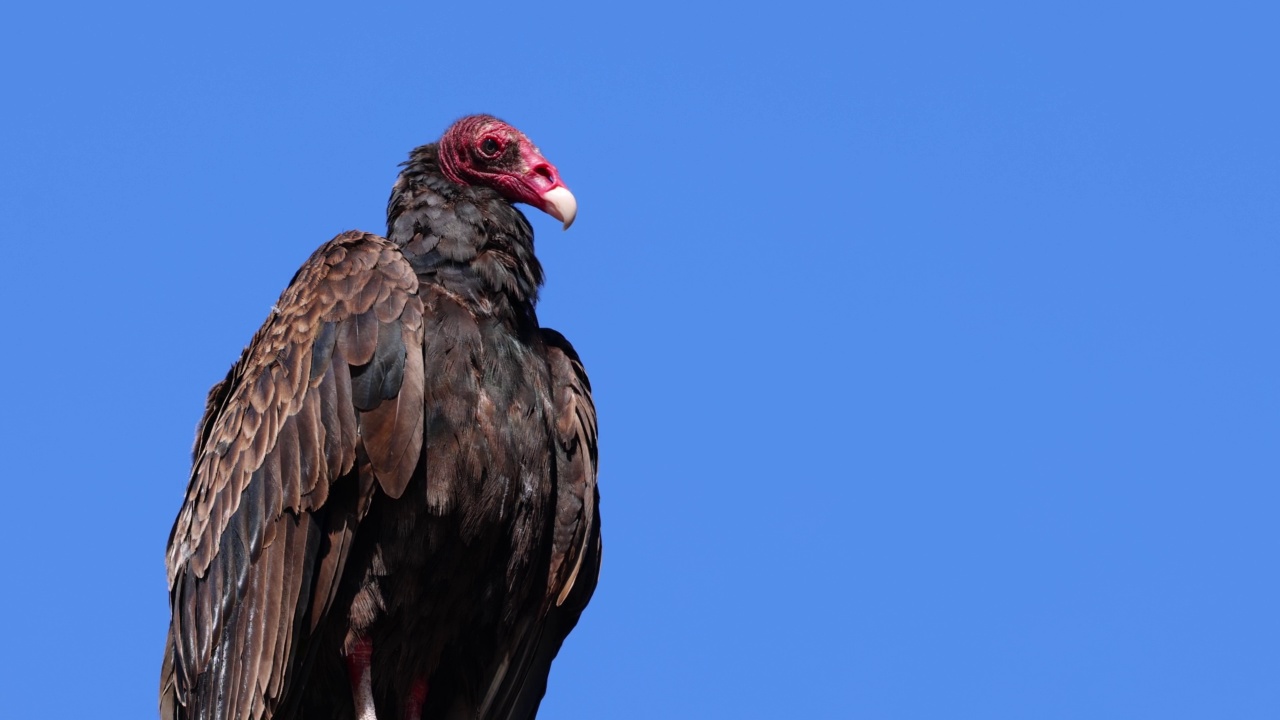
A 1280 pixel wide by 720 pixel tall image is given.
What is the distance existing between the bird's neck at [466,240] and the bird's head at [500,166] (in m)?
0.08

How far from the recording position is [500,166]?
28.1 feet

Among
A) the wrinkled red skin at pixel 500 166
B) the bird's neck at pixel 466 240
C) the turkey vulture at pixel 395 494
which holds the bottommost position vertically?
the turkey vulture at pixel 395 494

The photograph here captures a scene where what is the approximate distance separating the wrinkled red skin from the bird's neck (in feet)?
0.28

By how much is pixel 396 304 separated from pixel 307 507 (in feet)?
2.74

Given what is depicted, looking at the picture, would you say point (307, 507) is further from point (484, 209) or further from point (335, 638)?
point (484, 209)

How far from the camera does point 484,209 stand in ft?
27.1

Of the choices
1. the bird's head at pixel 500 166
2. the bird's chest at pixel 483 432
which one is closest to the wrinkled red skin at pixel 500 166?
the bird's head at pixel 500 166

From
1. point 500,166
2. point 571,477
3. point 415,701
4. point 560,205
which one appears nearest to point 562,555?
point 571,477

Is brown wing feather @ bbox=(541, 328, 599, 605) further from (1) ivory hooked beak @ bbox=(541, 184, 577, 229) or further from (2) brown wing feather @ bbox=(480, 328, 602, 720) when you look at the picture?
(1) ivory hooked beak @ bbox=(541, 184, 577, 229)

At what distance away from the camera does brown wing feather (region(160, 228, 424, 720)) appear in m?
7.50

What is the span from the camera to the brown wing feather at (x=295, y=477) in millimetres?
7496

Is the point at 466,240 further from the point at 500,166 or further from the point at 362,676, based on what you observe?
the point at 362,676

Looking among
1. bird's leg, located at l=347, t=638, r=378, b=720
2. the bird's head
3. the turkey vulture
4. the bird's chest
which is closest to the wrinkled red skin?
the bird's head

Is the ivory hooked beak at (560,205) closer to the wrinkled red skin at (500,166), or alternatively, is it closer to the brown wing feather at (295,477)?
the wrinkled red skin at (500,166)
